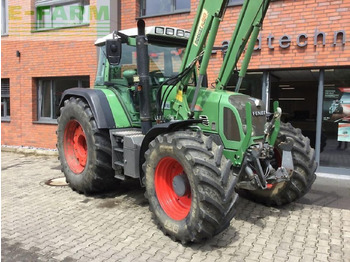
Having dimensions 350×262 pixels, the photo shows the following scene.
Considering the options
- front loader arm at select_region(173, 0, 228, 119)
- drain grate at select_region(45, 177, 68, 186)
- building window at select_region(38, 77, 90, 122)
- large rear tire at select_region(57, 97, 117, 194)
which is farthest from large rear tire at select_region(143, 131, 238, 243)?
building window at select_region(38, 77, 90, 122)

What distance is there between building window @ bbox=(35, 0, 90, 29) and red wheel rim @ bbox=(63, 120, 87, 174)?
471 centimetres

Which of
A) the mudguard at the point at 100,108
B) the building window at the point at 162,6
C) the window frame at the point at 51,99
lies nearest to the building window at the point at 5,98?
the window frame at the point at 51,99

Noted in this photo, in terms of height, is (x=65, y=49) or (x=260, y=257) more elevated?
(x=65, y=49)

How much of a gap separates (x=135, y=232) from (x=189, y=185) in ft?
3.04

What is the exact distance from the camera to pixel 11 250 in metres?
3.62

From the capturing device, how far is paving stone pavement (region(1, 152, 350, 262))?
11.5 ft

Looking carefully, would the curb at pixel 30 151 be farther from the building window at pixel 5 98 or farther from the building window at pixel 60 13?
the building window at pixel 60 13

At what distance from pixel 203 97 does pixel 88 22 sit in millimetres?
6370

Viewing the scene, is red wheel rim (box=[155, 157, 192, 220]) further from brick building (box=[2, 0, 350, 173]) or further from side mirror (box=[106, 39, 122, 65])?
brick building (box=[2, 0, 350, 173])

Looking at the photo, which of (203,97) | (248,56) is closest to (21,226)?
(203,97)

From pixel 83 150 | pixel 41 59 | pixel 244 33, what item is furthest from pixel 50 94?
pixel 244 33

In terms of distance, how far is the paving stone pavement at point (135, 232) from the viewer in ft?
11.5

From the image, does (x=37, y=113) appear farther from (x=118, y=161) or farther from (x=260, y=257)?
(x=260, y=257)

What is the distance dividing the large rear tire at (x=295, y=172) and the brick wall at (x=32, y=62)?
248 inches
